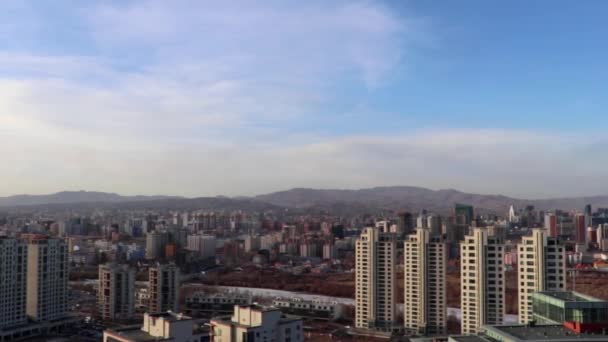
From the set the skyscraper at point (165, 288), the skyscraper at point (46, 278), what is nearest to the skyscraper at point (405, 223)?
the skyscraper at point (165, 288)

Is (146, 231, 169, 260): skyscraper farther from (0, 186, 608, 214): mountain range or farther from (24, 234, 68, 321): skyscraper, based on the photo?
(0, 186, 608, 214): mountain range

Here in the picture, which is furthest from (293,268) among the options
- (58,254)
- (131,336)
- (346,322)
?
(131,336)

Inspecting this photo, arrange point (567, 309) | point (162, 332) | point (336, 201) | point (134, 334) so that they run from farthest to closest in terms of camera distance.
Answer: point (336, 201) → point (134, 334) → point (162, 332) → point (567, 309)

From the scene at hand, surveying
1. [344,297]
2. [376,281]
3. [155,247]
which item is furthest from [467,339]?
[155,247]

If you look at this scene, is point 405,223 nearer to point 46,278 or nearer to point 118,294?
point 118,294

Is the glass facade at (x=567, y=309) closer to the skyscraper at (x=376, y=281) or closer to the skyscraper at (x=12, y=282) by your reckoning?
the skyscraper at (x=376, y=281)

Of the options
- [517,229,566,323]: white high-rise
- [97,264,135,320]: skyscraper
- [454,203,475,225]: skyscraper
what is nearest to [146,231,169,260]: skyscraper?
[97,264,135,320]: skyscraper

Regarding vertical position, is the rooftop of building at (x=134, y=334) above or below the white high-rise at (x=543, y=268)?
below
